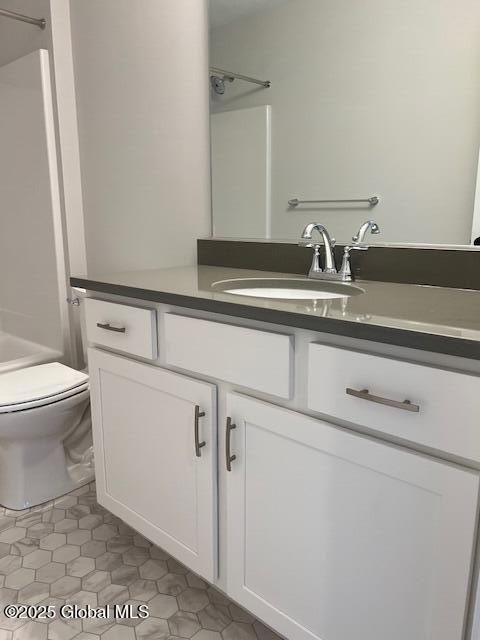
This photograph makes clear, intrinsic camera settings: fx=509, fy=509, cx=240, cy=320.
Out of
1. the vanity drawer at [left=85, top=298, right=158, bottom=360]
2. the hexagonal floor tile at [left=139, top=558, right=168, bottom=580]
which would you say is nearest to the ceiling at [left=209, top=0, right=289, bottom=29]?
the vanity drawer at [left=85, top=298, right=158, bottom=360]

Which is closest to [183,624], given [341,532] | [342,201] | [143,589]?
[143,589]

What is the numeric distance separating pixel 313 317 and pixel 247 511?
1.63ft

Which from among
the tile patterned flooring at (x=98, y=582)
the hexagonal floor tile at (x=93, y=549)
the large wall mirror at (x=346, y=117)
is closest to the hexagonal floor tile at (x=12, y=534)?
the tile patterned flooring at (x=98, y=582)

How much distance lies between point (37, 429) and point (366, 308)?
1.30 metres

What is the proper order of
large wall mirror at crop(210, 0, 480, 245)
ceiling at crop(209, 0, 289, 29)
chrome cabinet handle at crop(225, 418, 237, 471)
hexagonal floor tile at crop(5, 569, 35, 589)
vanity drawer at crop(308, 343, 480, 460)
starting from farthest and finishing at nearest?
ceiling at crop(209, 0, 289, 29), hexagonal floor tile at crop(5, 569, 35, 589), large wall mirror at crop(210, 0, 480, 245), chrome cabinet handle at crop(225, 418, 237, 471), vanity drawer at crop(308, 343, 480, 460)

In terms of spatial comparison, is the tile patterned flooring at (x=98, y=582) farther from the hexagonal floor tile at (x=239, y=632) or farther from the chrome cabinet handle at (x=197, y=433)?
the chrome cabinet handle at (x=197, y=433)

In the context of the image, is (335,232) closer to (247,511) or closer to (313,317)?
(313,317)

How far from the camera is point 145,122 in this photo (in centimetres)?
192

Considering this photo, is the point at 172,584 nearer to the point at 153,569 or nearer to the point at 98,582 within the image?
the point at 153,569

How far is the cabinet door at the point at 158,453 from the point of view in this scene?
120 cm

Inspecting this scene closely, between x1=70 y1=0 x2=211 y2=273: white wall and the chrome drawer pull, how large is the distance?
3.86 feet

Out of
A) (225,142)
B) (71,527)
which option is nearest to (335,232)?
(225,142)

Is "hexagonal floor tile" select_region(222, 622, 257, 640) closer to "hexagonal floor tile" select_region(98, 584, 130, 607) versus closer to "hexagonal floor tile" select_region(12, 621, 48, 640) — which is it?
"hexagonal floor tile" select_region(98, 584, 130, 607)

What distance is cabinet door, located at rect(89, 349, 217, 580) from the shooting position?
3.95 feet
